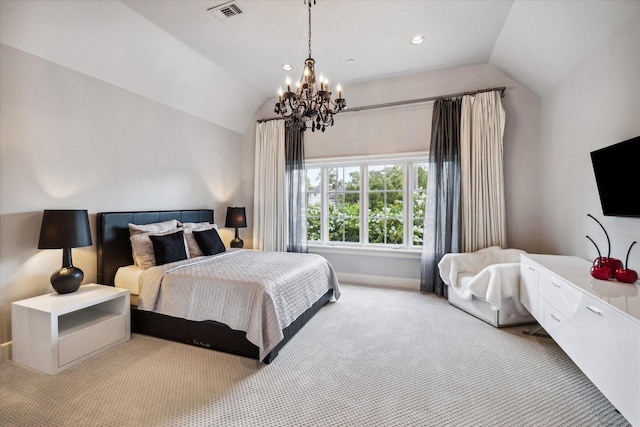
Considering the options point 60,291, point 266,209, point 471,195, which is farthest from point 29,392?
point 471,195

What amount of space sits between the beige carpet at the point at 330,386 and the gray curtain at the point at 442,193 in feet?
3.90

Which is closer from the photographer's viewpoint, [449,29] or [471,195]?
[449,29]

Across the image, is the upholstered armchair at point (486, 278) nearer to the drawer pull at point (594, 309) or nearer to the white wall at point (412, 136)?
the white wall at point (412, 136)

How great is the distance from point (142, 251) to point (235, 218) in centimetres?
174

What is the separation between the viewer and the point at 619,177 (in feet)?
6.50

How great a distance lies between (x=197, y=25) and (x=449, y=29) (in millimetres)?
2716

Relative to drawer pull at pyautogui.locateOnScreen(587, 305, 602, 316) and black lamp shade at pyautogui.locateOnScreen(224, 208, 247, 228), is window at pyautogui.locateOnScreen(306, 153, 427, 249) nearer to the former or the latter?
black lamp shade at pyautogui.locateOnScreen(224, 208, 247, 228)

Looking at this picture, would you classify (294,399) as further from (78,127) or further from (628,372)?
(78,127)

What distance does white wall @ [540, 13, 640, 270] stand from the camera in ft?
6.59

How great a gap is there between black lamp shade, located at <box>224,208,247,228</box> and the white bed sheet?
1727 mm

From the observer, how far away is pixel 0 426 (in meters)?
1.57

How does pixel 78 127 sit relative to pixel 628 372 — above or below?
above

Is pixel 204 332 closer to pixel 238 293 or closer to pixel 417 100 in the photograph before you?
pixel 238 293

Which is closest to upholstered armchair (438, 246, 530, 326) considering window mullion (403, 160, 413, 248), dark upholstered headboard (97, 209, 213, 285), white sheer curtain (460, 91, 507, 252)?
white sheer curtain (460, 91, 507, 252)
